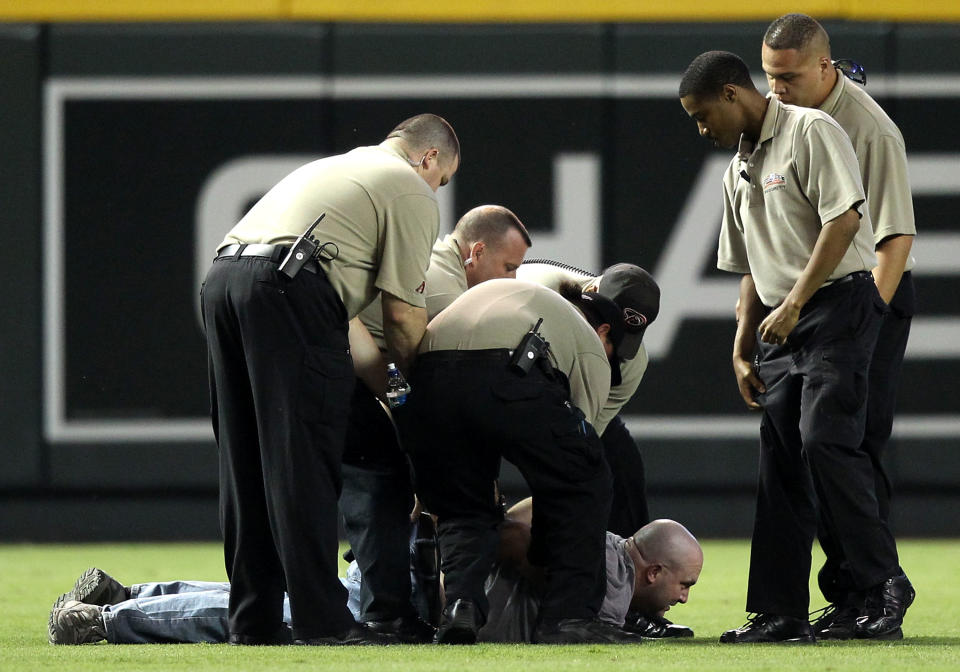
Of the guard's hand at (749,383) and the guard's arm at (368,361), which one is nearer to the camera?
the guard's arm at (368,361)

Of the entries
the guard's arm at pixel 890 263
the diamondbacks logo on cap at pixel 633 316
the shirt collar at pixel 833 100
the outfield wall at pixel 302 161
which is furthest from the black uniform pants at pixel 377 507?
the outfield wall at pixel 302 161

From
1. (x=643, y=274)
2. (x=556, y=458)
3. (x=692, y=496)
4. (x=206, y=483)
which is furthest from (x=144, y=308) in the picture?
(x=556, y=458)

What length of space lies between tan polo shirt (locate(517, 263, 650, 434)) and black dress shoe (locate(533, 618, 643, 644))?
796 millimetres

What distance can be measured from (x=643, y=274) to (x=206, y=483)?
14.8 ft

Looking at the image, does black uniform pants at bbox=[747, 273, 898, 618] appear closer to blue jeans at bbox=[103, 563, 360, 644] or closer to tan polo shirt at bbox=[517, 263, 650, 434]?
tan polo shirt at bbox=[517, 263, 650, 434]

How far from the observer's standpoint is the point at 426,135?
473cm

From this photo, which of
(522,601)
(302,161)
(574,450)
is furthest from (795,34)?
(302,161)

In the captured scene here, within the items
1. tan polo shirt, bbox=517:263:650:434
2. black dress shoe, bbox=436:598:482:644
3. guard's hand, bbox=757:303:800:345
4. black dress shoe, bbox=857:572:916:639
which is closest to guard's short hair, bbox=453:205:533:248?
tan polo shirt, bbox=517:263:650:434

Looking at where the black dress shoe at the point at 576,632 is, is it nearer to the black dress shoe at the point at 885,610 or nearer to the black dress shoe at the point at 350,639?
the black dress shoe at the point at 350,639

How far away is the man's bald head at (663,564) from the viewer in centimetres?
463

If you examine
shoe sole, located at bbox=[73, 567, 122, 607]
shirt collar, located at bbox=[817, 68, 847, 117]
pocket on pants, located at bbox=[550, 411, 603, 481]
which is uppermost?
shirt collar, located at bbox=[817, 68, 847, 117]

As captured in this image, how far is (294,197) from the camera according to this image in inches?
172

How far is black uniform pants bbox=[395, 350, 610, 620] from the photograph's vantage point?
14.1 feet

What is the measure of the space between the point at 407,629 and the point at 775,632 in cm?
110
